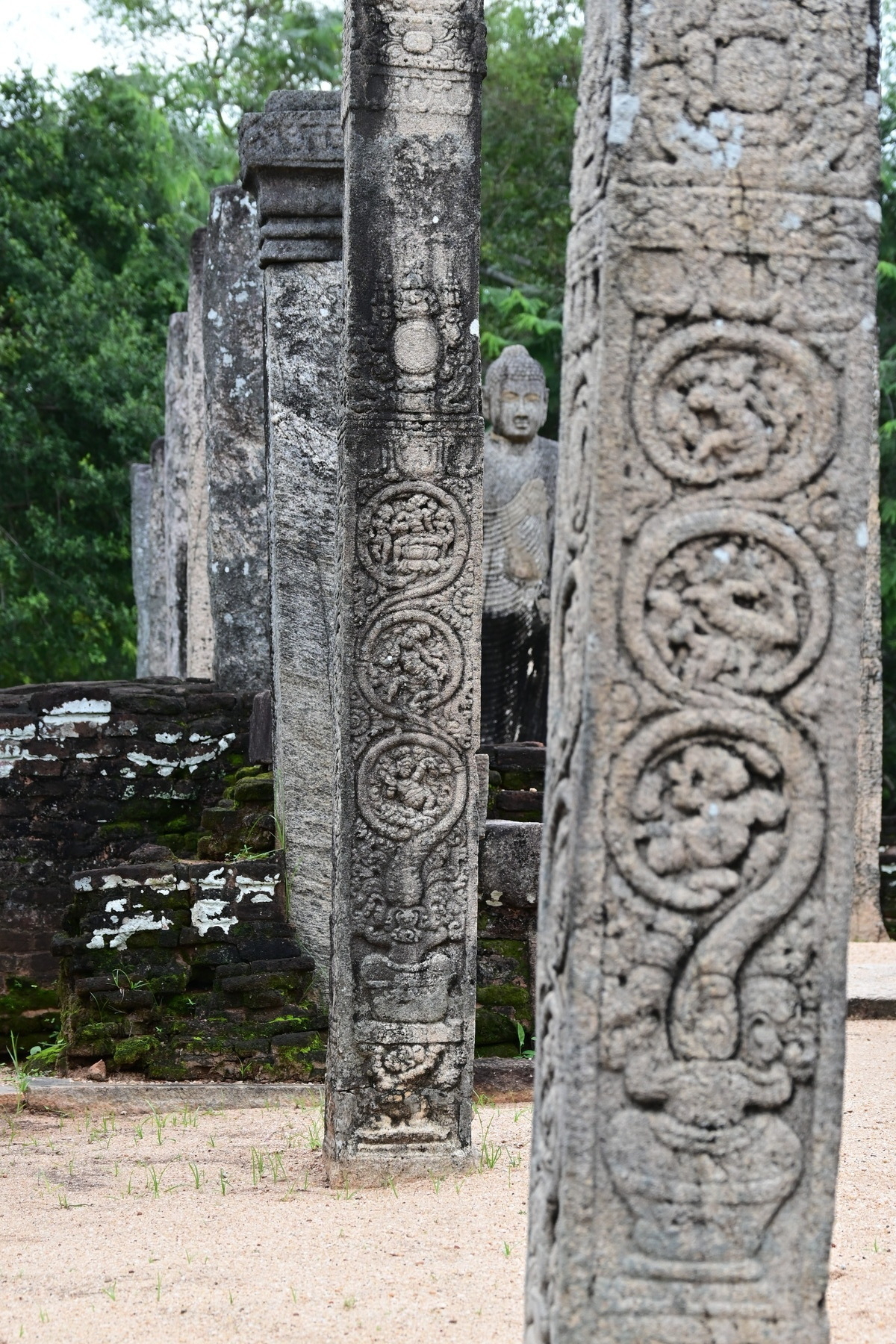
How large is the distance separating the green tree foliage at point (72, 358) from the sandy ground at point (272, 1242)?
1587 centimetres

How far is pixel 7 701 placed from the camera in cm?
957

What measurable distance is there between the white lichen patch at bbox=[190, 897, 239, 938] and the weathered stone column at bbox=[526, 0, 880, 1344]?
17.0 ft

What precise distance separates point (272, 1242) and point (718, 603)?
107 inches

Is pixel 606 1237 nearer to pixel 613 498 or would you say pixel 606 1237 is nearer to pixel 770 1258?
pixel 770 1258

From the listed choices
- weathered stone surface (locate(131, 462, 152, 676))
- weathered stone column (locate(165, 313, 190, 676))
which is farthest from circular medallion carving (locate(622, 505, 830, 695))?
weathered stone surface (locate(131, 462, 152, 676))

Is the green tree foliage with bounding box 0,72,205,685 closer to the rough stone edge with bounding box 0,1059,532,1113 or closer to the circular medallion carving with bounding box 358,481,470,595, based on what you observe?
the rough stone edge with bounding box 0,1059,532,1113

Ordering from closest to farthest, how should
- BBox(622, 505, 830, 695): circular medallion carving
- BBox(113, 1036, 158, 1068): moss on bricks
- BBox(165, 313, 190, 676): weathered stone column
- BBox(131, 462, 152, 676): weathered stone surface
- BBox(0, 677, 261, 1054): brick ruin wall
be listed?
BBox(622, 505, 830, 695): circular medallion carving → BBox(113, 1036, 158, 1068): moss on bricks → BBox(0, 677, 261, 1054): brick ruin wall → BBox(165, 313, 190, 676): weathered stone column → BBox(131, 462, 152, 676): weathered stone surface

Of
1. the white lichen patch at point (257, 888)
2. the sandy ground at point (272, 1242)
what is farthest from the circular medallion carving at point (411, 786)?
the white lichen patch at point (257, 888)

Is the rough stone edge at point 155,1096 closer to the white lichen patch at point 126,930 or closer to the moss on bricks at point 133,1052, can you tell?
the moss on bricks at point 133,1052

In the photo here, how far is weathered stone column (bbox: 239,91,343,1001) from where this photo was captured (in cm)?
779

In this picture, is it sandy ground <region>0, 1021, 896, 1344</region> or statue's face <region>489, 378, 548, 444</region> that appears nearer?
sandy ground <region>0, 1021, 896, 1344</region>

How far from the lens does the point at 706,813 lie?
2621 mm

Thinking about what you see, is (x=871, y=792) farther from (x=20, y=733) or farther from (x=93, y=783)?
(x=20, y=733)

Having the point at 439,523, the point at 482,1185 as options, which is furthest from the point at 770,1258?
the point at 439,523
